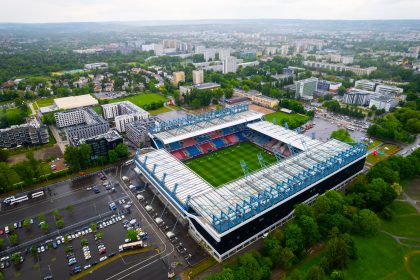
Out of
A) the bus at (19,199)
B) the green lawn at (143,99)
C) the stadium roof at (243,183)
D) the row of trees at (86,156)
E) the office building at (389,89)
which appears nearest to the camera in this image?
the stadium roof at (243,183)

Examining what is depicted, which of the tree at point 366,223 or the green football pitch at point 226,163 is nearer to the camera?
the tree at point 366,223

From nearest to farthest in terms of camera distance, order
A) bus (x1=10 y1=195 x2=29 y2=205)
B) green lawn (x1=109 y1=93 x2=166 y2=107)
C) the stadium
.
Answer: the stadium, bus (x1=10 y1=195 x2=29 y2=205), green lawn (x1=109 y1=93 x2=166 y2=107)

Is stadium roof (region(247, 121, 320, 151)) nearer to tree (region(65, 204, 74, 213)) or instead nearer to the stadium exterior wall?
the stadium exterior wall

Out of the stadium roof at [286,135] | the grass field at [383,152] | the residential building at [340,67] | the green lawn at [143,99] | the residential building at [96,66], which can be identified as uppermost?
the residential building at [340,67]

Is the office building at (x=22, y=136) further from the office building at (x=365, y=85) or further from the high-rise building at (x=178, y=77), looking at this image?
the office building at (x=365, y=85)

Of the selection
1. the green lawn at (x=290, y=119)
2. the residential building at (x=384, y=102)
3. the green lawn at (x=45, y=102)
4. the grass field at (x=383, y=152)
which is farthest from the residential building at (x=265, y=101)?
the green lawn at (x=45, y=102)

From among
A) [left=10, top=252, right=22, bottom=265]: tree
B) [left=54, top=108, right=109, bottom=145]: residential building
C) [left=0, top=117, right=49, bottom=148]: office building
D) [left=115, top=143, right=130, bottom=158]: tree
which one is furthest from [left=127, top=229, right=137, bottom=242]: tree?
[left=0, top=117, right=49, bottom=148]: office building

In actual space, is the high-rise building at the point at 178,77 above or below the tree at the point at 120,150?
above

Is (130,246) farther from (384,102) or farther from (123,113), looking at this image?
(384,102)
